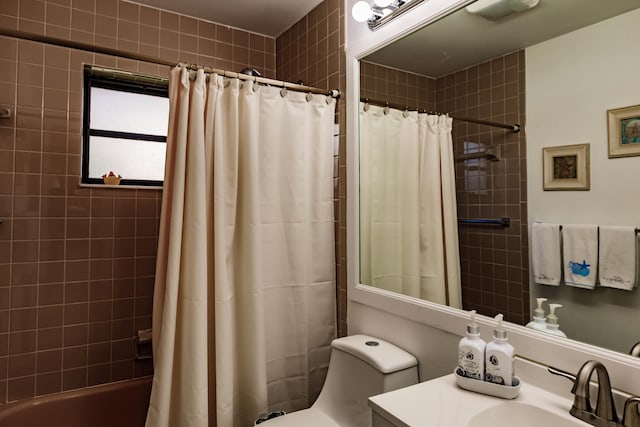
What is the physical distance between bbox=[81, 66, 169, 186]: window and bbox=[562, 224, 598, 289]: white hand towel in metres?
2.06

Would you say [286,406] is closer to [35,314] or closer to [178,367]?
[178,367]

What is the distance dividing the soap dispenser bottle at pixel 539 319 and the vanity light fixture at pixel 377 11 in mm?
1197

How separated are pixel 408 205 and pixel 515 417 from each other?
34.8 inches

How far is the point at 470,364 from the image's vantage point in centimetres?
105

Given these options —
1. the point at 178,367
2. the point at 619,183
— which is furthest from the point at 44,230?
the point at 619,183

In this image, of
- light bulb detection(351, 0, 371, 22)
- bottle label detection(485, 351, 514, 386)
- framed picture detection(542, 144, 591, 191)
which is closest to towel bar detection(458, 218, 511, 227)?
framed picture detection(542, 144, 591, 191)

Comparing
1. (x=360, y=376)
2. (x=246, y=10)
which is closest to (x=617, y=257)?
(x=360, y=376)

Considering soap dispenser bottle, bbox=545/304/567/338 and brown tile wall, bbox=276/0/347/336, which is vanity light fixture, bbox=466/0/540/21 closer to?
brown tile wall, bbox=276/0/347/336

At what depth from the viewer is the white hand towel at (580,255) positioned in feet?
3.29

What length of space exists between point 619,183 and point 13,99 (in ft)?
8.27

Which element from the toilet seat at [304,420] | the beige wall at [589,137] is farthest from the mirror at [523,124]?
the toilet seat at [304,420]

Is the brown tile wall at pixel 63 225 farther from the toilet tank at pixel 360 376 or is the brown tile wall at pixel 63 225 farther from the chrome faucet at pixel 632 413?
the chrome faucet at pixel 632 413

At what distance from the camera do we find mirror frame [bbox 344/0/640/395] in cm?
95

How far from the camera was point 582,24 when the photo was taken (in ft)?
3.35
